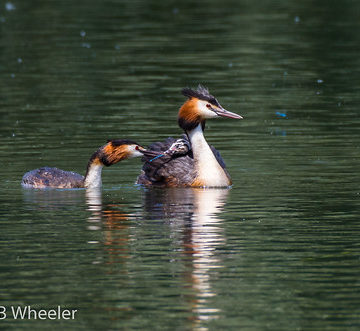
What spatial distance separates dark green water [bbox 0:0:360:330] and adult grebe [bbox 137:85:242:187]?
1.39 ft

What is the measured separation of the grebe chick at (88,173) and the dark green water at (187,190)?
0.26m

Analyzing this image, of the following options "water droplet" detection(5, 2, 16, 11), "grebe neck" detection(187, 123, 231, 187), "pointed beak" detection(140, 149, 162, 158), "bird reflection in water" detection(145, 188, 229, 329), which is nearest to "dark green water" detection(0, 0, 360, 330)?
"bird reflection in water" detection(145, 188, 229, 329)

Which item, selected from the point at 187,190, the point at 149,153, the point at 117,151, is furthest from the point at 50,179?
the point at 187,190

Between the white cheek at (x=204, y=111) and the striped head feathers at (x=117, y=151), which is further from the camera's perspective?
the white cheek at (x=204, y=111)

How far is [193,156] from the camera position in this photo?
18.3 meters

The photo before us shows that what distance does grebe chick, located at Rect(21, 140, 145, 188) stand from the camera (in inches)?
700

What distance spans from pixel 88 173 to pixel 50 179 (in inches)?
Answer: 24.5

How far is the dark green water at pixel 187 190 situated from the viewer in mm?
11406

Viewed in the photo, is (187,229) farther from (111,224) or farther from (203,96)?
(203,96)

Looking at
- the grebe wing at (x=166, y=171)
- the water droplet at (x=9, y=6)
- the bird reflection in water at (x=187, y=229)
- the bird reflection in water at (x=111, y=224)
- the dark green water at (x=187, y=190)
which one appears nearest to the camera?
the dark green water at (x=187, y=190)

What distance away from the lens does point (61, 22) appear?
42.3 m

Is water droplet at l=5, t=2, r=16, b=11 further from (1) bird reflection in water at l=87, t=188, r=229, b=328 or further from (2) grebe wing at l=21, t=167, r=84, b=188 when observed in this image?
(1) bird reflection in water at l=87, t=188, r=229, b=328

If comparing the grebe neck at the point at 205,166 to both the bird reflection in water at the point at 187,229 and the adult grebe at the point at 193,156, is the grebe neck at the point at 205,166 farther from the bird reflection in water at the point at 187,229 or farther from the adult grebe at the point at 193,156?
the bird reflection in water at the point at 187,229

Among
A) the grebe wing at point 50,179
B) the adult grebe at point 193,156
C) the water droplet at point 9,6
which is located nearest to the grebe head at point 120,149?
the adult grebe at point 193,156
